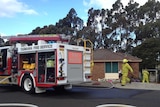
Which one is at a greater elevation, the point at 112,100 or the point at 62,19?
the point at 62,19

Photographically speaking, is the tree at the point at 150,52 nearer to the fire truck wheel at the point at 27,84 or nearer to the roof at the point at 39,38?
the roof at the point at 39,38

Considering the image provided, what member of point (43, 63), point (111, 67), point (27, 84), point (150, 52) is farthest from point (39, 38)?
point (150, 52)

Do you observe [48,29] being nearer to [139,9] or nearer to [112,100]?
[139,9]

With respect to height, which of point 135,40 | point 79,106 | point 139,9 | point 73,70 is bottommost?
point 79,106

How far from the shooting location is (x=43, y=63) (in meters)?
14.1

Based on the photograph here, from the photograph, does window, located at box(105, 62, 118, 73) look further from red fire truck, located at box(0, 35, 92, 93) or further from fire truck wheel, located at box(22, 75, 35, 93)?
fire truck wheel, located at box(22, 75, 35, 93)

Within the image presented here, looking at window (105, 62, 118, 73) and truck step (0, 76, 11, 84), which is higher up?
window (105, 62, 118, 73)

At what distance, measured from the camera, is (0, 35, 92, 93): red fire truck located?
13.6 meters

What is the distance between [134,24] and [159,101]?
46972 mm

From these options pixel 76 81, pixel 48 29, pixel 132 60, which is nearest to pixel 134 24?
pixel 48 29

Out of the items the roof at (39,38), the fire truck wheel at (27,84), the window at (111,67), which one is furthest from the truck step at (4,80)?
the window at (111,67)

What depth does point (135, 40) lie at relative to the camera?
56531 millimetres

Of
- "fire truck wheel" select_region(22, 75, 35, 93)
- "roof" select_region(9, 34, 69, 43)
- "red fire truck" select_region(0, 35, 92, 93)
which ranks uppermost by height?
"roof" select_region(9, 34, 69, 43)

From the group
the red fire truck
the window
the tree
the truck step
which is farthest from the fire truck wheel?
the tree
